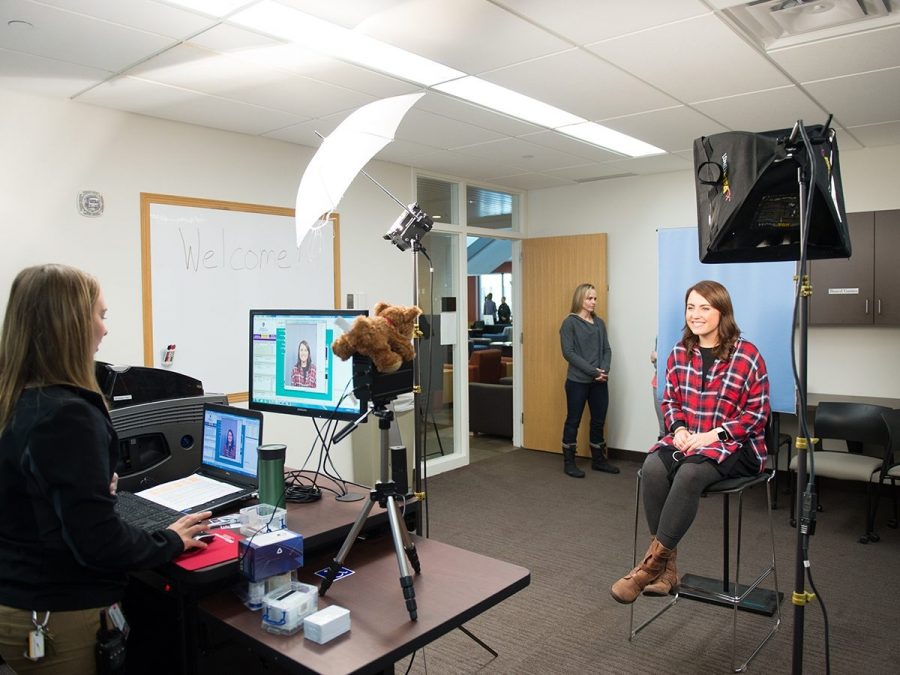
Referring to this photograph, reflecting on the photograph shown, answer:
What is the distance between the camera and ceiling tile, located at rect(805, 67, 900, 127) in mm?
3330

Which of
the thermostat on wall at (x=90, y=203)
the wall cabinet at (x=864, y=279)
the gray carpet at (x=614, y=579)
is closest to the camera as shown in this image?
the gray carpet at (x=614, y=579)

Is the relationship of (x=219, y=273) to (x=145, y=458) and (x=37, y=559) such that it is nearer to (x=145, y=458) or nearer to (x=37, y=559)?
(x=145, y=458)

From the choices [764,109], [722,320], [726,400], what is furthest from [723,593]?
[764,109]

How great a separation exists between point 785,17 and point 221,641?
9.70 feet

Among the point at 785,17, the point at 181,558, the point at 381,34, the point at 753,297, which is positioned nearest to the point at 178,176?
the point at 381,34

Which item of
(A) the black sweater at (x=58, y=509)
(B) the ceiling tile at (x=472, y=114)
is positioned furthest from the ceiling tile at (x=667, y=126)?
(A) the black sweater at (x=58, y=509)

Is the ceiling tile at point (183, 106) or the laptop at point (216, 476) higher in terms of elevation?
the ceiling tile at point (183, 106)

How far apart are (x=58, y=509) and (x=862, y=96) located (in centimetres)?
412

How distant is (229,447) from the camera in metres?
2.06

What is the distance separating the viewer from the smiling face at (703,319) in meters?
3.00

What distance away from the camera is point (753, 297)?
418 centimetres

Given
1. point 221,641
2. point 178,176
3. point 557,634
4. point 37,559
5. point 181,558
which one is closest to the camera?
point 37,559

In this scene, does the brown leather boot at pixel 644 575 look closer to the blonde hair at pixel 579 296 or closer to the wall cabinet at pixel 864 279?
the wall cabinet at pixel 864 279

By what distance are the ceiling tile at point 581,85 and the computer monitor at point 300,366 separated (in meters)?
1.71
